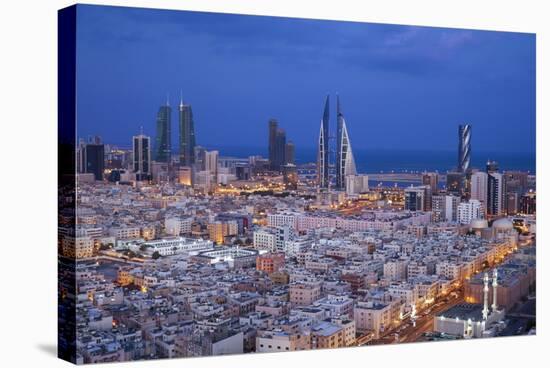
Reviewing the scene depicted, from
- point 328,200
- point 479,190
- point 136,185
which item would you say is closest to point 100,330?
point 136,185

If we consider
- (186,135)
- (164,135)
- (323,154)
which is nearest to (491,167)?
(323,154)

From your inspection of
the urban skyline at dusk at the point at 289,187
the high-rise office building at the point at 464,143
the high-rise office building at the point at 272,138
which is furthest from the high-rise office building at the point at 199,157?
the high-rise office building at the point at 464,143

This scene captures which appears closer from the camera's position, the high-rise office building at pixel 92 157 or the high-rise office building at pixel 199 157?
the high-rise office building at pixel 92 157

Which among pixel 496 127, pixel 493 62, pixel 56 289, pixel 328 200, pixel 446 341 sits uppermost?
pixel 493 62

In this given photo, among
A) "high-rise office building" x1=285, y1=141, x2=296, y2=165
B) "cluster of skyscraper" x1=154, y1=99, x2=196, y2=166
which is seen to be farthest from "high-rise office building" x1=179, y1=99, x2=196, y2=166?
"high-rise office building" x1=285, y1=141, x2=296, y2=165

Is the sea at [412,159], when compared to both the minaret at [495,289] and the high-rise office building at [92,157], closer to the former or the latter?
the minaret at [495,289]

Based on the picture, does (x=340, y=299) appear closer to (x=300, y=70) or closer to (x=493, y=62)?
(x=300, y=70)
